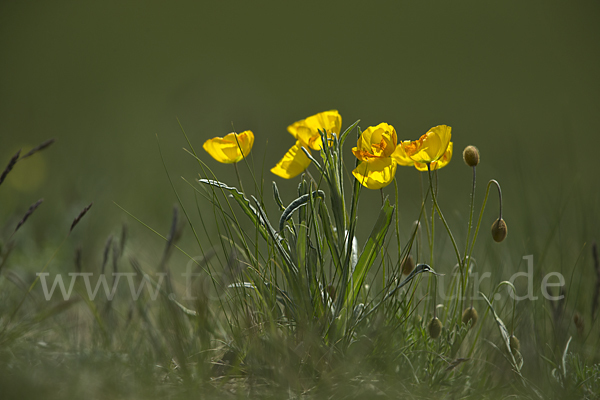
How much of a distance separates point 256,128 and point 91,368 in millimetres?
2771

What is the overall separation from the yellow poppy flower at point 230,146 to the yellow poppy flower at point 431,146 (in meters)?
0.36

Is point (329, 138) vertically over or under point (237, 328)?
over

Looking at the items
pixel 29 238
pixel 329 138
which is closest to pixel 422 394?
pixel 329 138

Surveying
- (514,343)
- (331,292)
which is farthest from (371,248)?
(514,343)

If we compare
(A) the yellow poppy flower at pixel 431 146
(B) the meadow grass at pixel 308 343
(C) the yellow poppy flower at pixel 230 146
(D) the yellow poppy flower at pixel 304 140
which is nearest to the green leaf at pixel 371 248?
(B) the meadow grass at pixel 308 343

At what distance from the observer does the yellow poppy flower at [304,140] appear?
42.2 inches

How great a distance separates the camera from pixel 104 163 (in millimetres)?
3139

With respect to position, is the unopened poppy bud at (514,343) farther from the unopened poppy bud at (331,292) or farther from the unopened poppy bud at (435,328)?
the unopened poppy bud at (331,292)

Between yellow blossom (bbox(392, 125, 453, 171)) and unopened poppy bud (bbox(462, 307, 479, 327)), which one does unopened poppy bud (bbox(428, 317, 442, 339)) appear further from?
yellow blossom (bbox(392, 125, 453, 171))

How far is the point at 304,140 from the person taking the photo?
3.67 ft

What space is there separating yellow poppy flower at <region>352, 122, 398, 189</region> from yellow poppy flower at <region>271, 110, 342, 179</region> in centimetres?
12

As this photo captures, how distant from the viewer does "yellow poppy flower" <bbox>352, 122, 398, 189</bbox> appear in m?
0.96

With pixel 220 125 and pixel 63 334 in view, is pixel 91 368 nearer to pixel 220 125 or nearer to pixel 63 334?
pixel 63 334

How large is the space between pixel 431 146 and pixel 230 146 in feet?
1.52
